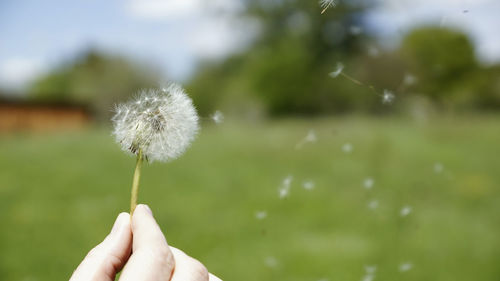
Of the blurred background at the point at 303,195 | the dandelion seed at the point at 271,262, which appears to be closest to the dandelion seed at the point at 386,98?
the blurred background at the point at 303,195

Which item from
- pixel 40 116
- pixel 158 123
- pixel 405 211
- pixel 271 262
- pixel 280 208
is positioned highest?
pixel 40 116

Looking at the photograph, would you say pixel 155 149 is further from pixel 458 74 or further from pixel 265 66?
pixel 458 74

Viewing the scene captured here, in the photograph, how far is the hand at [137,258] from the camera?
3.88ft

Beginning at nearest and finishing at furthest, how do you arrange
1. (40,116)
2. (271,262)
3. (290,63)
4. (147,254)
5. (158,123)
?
(147,254) < (158,123) < (271,262) < (290,63) < (40,116)

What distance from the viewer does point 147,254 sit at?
1.19 metres

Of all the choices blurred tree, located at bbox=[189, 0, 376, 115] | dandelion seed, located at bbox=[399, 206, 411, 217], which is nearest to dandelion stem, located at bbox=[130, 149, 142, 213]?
dandelion seed, located at bbox=[399, 206, 411, 217]

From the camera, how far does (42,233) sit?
301 inches

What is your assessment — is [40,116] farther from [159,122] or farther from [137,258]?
[137,258]

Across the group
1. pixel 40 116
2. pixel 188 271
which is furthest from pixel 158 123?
pixel 40 116

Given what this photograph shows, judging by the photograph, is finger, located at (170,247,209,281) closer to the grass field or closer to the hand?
the hand

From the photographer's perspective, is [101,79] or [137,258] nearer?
[137,258]

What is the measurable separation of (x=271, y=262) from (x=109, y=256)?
513 cm

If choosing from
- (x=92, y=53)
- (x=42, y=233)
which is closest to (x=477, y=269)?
(x=42, y=233)

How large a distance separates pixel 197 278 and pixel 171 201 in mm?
7965
